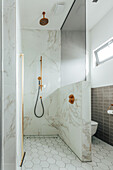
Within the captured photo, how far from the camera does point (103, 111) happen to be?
11.3 ft

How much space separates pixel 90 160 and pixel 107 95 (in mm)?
1322

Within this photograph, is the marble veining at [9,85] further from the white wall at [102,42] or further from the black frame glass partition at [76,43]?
the white wall at [102,42]

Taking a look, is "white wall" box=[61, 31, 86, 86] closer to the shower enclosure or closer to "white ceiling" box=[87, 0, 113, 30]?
the shower enclosure

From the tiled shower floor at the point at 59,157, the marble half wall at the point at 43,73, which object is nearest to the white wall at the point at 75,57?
the marble half wall at the point at 43,73

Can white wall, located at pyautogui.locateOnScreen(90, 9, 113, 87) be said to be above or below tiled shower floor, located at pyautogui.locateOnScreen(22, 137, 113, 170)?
above

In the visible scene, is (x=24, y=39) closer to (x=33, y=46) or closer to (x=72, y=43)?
(x=33, y=46)

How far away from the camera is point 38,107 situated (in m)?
4.05

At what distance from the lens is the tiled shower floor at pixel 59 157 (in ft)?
7.50

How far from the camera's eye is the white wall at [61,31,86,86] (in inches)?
106

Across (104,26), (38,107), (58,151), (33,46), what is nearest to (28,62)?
(33,46)

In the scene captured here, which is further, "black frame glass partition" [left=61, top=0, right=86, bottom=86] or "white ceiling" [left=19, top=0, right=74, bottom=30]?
"white ceiling" [left=19, top=0, right=74, bottom=30]

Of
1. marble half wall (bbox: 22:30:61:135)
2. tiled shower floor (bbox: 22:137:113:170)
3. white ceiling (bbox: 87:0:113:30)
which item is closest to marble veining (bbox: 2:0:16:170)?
tiled shower floor (bbox: 22:137:113:170)

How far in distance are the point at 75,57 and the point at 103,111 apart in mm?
1298

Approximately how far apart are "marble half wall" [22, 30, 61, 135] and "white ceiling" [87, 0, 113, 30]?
97cm
